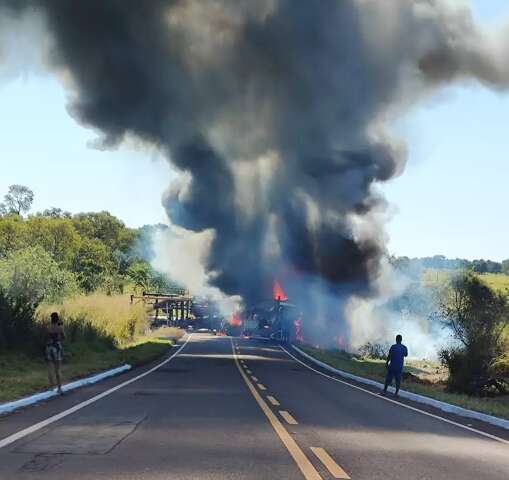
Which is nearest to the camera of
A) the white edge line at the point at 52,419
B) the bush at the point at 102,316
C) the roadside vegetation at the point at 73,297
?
the white edge line at the point at 52,419

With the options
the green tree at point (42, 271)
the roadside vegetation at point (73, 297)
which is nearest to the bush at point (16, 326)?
the roadside vegetation at point (73, 297)

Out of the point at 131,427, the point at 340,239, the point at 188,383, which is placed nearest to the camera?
the point at 131,427

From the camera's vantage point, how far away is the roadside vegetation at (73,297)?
78.1 feet

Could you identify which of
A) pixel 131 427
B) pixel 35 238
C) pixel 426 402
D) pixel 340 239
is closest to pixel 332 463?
pixel 131 427

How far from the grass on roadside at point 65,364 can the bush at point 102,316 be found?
133 centimetres

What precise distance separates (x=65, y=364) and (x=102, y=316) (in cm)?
1625

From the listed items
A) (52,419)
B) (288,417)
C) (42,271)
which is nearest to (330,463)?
(288,417)

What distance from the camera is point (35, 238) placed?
315 feet

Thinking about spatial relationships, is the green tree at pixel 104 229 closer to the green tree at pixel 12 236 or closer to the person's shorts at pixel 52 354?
the green tree at pixel 12 236

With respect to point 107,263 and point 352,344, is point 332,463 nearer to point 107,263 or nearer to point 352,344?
point 352,344

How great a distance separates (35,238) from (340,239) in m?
57.3

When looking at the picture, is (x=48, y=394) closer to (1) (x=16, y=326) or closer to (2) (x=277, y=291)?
(1) (x=16, y=326)

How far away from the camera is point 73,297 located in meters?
47.4

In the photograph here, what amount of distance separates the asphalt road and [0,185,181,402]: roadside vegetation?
306 cm
